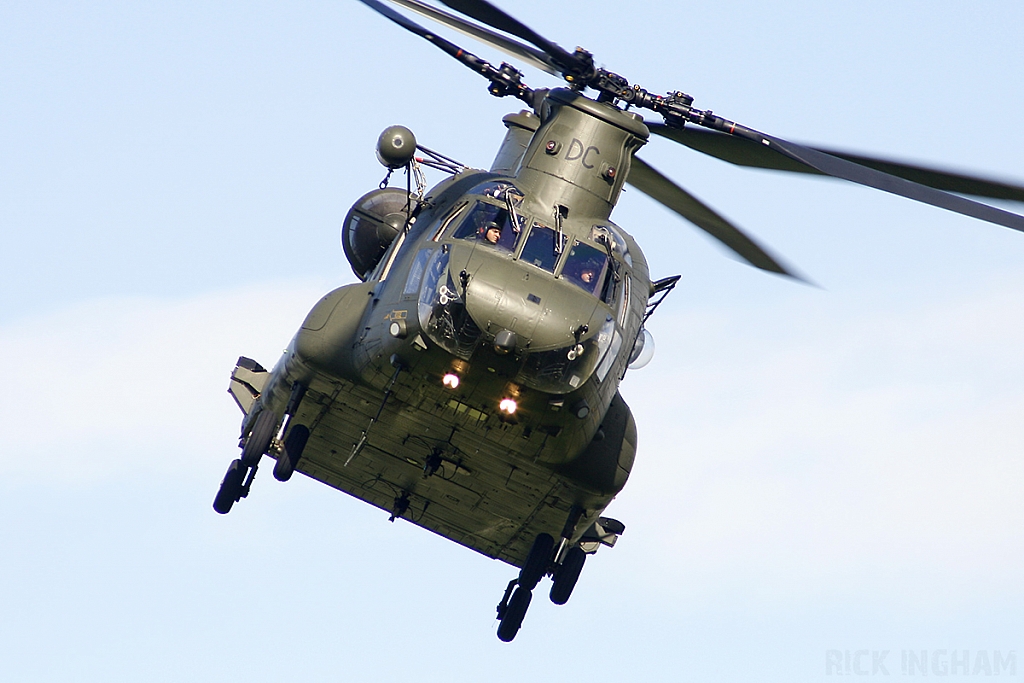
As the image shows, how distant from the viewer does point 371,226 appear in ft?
82.5

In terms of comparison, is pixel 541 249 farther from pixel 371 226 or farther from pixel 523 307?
pixel 371 226

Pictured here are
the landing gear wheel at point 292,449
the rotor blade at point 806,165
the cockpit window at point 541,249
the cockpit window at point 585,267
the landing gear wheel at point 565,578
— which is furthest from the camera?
the landing gear wheel at point 565,578

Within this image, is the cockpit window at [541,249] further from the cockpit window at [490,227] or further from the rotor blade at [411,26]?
the rotor blade at [411,26]

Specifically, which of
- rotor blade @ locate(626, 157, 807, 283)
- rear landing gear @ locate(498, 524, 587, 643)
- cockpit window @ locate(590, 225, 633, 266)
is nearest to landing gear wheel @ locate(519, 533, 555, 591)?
rear landing gear @ locate(498, 524, 587, 643)

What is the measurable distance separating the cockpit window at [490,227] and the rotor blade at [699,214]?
3.02m

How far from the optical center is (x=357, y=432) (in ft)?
78.0

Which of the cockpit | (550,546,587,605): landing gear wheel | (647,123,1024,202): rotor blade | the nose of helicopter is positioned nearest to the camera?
the nose of helicopter

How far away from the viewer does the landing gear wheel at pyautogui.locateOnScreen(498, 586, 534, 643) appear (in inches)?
982

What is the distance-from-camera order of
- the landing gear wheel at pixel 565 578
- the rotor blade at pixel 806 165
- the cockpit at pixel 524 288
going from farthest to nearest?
the landing gear wheel at pixel 565 578 → the rotor blade at pixel 806 165 → the cockpit at pixel 524 288

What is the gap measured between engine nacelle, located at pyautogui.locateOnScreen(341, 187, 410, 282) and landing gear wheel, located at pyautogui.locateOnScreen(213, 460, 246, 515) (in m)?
3.69

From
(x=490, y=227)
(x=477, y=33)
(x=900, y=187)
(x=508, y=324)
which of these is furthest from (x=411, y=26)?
(x=900, y=187)

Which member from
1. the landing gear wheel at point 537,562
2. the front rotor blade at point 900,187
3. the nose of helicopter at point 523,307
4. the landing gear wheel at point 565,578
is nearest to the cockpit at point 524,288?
the nose of helicopter at point 523,307

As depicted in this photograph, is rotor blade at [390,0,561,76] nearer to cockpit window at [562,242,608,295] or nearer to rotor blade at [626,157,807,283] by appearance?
rotor blade at [626,157,807,283]

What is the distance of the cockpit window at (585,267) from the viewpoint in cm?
2127
